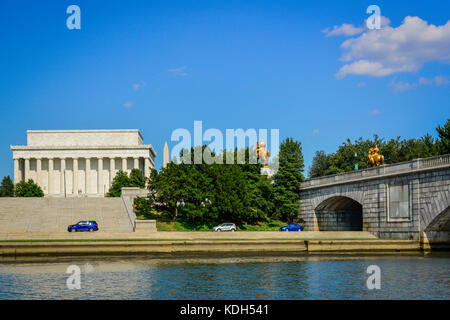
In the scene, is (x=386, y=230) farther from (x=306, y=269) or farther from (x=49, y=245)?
(x=49, y=245)

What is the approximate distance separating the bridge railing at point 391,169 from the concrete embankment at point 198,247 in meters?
6.52

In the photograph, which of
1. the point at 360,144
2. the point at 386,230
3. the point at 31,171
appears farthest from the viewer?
the point at 31,171

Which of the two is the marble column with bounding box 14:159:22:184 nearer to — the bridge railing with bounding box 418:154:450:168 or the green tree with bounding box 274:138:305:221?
the green tree with bounding box 274:138:305:221

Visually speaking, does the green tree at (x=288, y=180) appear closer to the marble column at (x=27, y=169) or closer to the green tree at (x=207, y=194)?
the green tree at (x=207, y=194)

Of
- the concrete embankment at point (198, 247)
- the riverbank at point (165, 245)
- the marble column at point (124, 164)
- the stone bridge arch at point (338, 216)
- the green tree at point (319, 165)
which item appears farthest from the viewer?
the marble column at point (124, 164)

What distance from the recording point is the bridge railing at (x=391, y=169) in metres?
47.8

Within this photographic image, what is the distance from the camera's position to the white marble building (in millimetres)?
135625

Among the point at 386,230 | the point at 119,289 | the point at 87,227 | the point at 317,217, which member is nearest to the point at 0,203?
the point at 87,227

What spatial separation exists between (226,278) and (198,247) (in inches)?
Result: 561

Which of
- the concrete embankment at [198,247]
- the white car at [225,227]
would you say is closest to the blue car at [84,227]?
the white car at [225,227]

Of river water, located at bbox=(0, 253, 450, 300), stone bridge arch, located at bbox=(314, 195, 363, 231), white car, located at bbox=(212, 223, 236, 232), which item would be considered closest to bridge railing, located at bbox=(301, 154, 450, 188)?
stone bridge arch, located at bbox=(314, 195, 363, 231)

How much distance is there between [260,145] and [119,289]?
77.1 m

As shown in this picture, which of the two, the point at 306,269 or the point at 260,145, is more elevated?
the point at 260,145

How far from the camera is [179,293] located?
25.7 m
